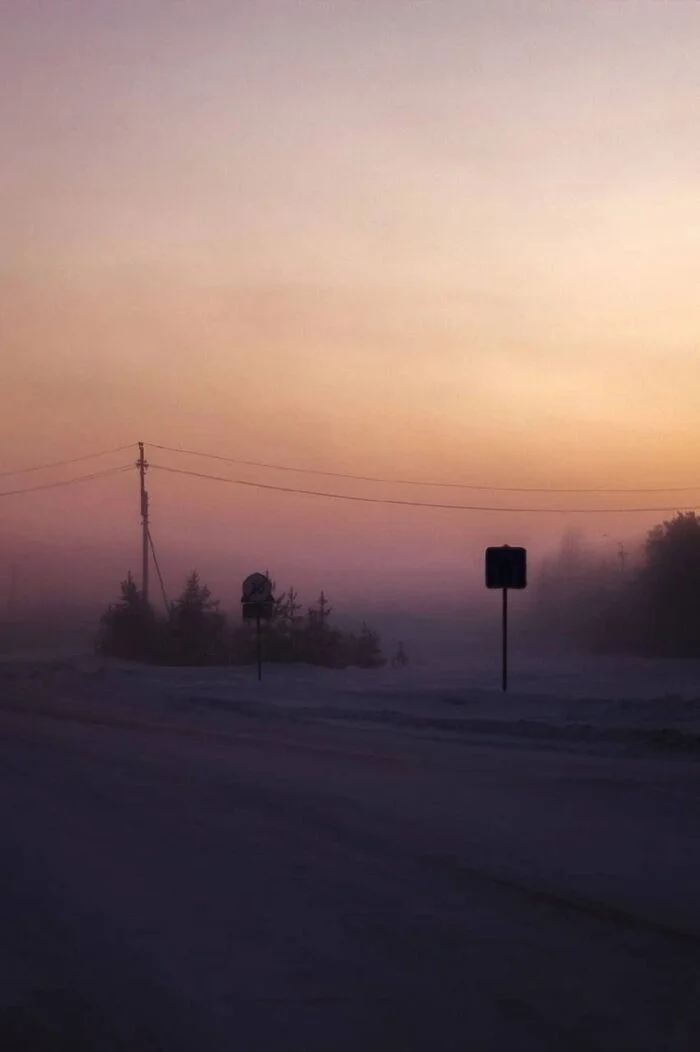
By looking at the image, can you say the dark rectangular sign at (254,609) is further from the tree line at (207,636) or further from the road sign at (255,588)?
the tree line at (207,636)

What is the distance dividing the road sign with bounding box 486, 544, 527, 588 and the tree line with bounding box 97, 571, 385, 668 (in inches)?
1090

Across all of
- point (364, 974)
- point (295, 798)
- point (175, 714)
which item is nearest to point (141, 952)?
point (364, 974)

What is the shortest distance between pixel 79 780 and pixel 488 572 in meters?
14.6

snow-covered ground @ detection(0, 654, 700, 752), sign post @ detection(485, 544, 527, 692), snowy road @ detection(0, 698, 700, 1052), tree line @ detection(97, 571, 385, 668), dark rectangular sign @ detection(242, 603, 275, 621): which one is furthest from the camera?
tree line @ detection(97, 571, 385, 668)

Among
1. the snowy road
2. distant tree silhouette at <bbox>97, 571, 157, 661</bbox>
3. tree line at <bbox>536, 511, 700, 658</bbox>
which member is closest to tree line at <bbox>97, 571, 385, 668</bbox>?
distant tree silhouette at <bbox>97, 571, 157, 661</bbox>

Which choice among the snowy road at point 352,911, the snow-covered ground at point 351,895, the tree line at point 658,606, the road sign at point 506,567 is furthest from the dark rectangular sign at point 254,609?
the tree line at point 658,606

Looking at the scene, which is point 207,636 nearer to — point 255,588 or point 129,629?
point 129,629

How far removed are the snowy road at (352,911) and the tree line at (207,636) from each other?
4057 cm

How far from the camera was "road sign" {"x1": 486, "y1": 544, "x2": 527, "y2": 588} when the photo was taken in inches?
1107

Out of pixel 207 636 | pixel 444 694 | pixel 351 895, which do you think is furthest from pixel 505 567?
pixel 207 636

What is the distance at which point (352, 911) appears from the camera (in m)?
8.64

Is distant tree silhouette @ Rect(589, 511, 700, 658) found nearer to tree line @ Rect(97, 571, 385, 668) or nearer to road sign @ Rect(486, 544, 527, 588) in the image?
tree line @ Rect(97, 571, 385, 668)

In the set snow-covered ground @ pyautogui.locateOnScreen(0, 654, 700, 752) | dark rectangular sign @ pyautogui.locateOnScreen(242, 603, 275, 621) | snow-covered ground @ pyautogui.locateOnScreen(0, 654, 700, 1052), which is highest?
dark rectangular sign @ pyautogui.locateOnScreen(242, 603, 275, 621)

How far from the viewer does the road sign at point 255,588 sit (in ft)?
114
